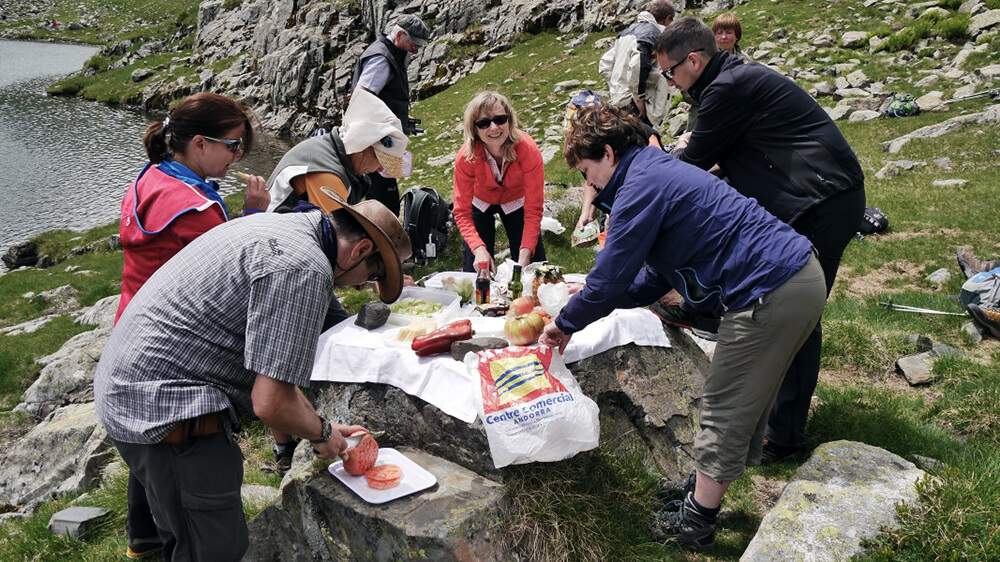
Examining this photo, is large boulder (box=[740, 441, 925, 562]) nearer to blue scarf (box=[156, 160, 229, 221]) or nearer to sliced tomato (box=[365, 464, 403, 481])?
sliced tomato (box=[365, 464, 403, 481])

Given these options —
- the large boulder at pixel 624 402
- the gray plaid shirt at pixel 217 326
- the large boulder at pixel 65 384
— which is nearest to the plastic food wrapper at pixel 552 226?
the large boulder at pixel 624 402

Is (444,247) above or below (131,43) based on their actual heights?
above

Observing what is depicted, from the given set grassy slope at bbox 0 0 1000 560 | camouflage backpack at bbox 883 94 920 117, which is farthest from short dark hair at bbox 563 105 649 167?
camouflage backpack at bbox 883 94 920 117

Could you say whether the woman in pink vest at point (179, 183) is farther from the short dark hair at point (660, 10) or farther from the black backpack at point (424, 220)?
the short dark hair at point (660, 10)

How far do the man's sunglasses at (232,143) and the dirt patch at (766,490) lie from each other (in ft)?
15.8

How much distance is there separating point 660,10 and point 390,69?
4.03m

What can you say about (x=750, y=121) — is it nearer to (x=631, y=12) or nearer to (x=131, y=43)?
(x=631, y=12)

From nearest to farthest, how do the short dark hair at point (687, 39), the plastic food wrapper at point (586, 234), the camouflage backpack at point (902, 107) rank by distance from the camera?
1. the short dark hair at point (687, 39)
2. the plastic food wrapper at point (586, 234)
3. the camouflage backpack at point (902, 107)

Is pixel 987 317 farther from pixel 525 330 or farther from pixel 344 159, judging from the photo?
pixel 344 159

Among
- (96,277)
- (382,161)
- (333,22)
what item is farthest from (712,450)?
(333,22)

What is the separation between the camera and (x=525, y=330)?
4.88 m

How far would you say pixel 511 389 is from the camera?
4.33 metres

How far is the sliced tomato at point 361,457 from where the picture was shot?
420cm

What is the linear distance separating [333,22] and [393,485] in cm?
4936
